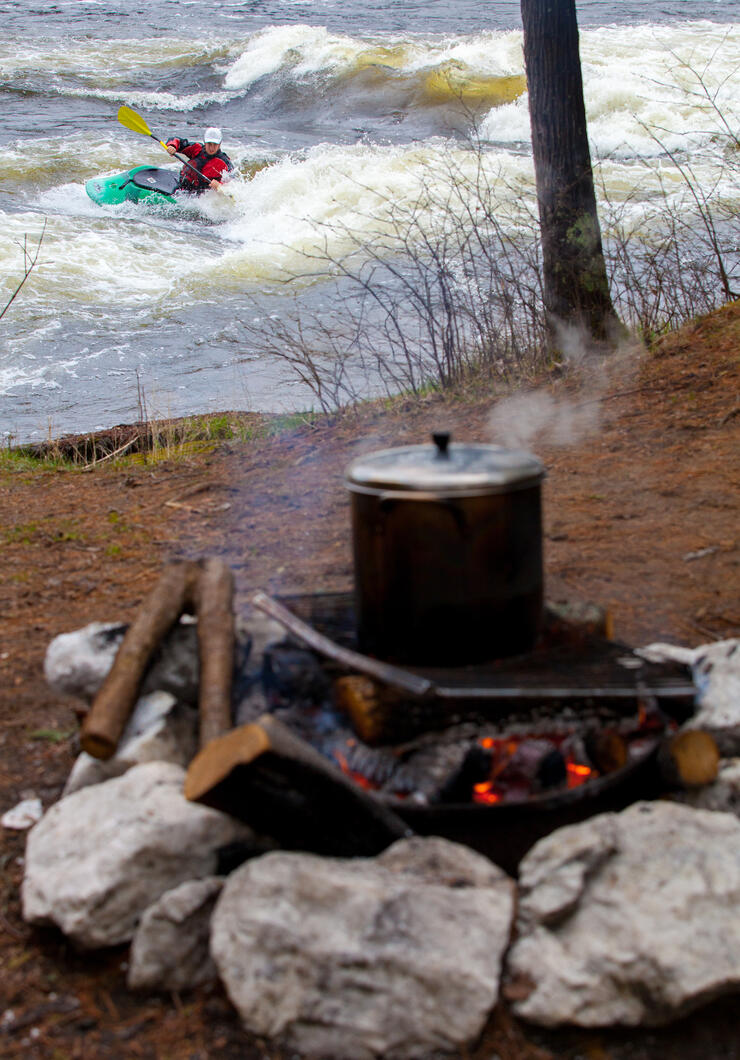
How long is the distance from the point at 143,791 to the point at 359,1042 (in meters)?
0.83

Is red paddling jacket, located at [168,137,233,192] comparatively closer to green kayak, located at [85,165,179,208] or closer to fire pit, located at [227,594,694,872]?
green kayak, located at [85,165,179,208]

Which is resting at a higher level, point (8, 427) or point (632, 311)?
point (632, 311)

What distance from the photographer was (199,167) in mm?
17328

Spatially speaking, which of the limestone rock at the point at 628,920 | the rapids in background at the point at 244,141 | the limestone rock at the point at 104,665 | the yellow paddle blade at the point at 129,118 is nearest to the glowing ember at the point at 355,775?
the limestone rock at the point at 628,920

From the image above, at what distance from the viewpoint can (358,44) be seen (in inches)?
1012

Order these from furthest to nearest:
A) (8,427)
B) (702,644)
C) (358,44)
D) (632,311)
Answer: (358,44)
(8,427)
(632,311)
(702,644)

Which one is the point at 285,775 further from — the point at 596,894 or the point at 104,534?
the point at 104,534

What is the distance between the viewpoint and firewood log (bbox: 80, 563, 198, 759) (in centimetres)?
253

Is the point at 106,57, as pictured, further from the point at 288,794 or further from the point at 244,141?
the point at 288,794

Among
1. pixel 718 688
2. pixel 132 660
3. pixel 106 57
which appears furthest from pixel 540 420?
pixel 106 57

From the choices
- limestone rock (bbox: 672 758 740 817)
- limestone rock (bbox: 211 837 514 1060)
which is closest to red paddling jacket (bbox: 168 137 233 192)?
limestone rock (bbox: 672 758 740 817)

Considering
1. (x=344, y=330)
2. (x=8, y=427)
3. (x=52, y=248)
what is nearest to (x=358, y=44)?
(x=52, y=248)

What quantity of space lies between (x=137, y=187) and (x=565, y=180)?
1192 centimetres

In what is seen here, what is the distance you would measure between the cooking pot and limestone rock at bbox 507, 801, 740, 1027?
0.57 m
